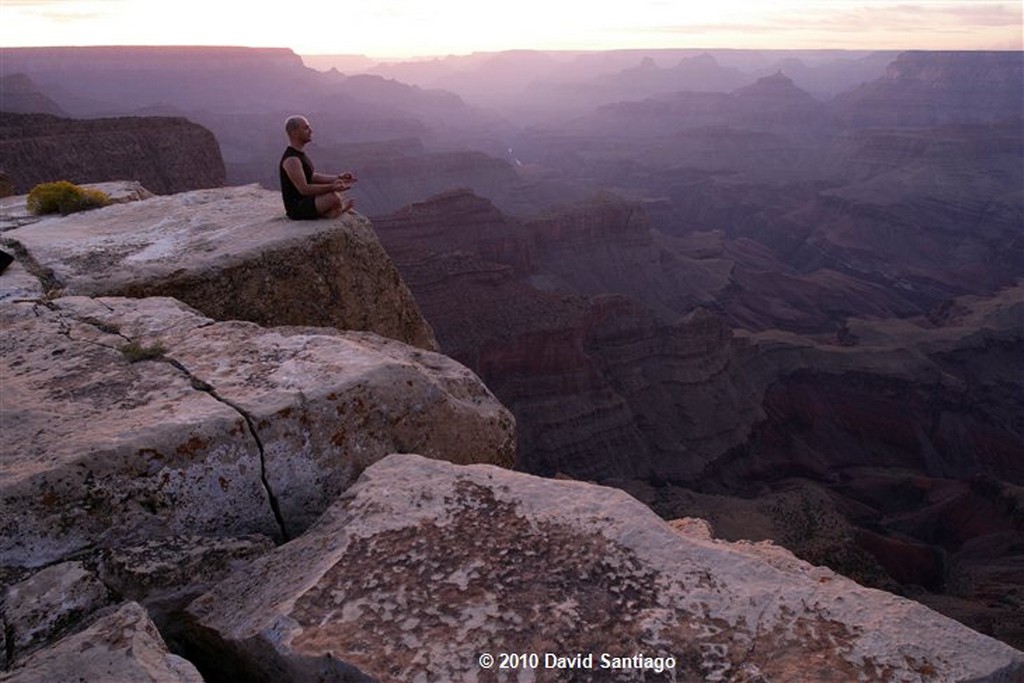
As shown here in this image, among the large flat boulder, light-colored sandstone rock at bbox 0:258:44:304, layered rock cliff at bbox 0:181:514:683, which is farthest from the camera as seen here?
light-colored sandstone rock at bbox 0:258:44:304

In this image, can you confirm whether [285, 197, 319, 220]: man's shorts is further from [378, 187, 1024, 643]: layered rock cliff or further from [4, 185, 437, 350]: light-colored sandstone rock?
[378, 187, 1024, 643]: layered rock cliff

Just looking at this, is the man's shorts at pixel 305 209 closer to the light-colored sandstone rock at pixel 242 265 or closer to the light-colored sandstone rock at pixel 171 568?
the light-colored sandstone rock at pixel 242 265

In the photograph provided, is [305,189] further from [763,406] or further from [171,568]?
[763,406]

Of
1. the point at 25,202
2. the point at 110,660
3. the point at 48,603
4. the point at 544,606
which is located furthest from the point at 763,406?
the point at 110,660

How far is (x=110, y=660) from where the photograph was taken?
2.52 meters

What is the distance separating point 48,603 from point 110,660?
605mm

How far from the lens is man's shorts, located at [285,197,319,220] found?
6441 mm

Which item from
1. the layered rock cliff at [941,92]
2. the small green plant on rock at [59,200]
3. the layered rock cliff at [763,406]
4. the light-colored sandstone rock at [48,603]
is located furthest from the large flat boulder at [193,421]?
the layered rock cliff at [941,92]

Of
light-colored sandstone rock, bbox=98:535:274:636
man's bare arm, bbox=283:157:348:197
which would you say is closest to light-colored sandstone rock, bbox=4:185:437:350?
man's bare arm, bbox=283:157:348:197

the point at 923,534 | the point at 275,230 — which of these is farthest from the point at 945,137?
the point at 275,230

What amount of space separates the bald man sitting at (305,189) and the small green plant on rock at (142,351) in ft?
7.72

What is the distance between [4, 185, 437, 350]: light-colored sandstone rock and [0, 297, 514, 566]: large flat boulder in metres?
0.68

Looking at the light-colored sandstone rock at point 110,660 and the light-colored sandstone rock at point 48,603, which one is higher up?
the light-colored sandstone rock at point 110,660

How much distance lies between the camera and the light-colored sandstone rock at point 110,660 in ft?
8.05
